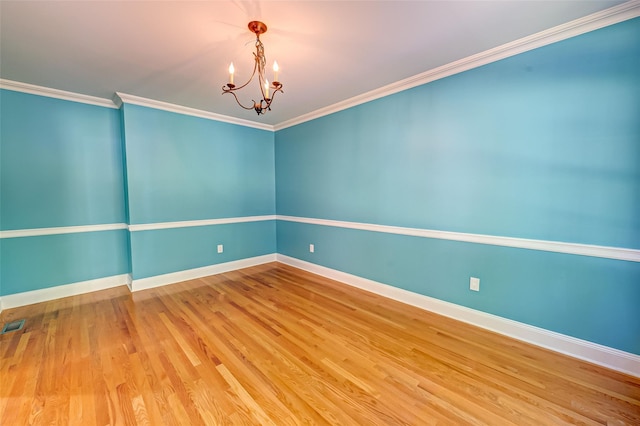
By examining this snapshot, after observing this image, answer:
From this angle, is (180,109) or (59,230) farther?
(180,109)

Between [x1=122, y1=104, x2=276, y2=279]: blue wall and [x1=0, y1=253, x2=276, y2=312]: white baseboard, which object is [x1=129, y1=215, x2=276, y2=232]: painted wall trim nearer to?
[x1=122, y1=104, x2=276, y2=279]: blue wall

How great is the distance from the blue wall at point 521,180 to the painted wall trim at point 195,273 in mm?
2026

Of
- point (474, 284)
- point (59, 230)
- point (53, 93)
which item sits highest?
point (53, 93)

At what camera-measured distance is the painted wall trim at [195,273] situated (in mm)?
3446

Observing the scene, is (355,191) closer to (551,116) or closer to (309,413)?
(551,116)

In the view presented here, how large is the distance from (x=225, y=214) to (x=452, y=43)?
3.68 m

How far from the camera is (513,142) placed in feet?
7.29

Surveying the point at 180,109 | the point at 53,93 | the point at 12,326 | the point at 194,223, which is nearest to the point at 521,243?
the point at 194,223

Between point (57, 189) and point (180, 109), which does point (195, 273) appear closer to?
point (57, 189)

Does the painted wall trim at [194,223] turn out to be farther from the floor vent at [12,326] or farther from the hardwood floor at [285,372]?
the floor vent at [12,326]

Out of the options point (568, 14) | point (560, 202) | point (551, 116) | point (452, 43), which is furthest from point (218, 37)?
point (560, 202)

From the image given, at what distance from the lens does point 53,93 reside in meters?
3.03

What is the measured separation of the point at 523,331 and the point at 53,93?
552 cm

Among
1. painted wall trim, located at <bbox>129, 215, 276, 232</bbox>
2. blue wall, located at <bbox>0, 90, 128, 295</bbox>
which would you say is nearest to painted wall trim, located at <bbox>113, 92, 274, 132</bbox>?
blue wall, located at <bbox>0, 90, 128, 295</bbox>
